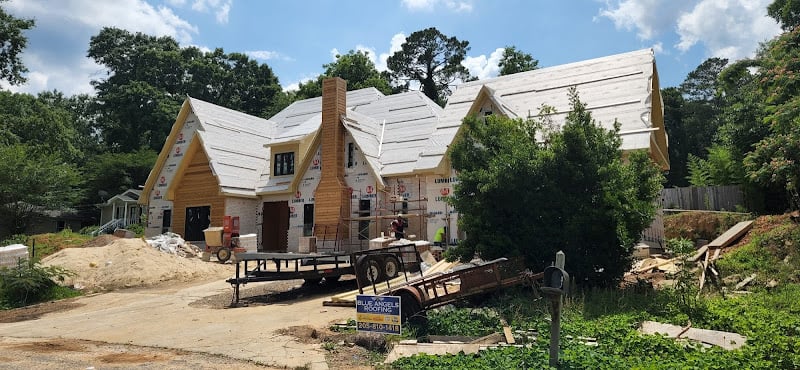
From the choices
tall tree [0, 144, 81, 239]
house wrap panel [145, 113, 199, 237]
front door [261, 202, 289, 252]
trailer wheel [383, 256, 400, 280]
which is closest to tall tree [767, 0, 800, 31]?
trailer wheel [383, 256, 400, 280]

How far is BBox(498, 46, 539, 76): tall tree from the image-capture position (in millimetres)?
44781

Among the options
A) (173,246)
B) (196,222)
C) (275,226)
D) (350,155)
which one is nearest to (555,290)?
(350,155)

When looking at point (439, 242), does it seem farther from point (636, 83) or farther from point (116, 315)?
point (116, 315)

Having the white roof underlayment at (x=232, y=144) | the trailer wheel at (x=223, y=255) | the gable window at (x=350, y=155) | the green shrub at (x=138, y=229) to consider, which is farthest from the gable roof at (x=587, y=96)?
the green shrub at (x=138, y=229)

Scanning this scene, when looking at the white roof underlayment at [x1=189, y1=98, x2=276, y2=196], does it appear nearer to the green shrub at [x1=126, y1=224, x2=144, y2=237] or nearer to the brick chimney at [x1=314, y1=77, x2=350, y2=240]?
the brick chimney at [x1=314, y1=77, x2=350, y2=240]

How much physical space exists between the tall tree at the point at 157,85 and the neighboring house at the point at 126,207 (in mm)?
10678

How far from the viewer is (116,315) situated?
45.8 feet

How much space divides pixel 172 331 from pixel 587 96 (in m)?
20.3

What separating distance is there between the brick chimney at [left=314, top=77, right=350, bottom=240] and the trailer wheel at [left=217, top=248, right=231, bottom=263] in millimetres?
4289

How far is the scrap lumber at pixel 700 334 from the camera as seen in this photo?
317 inches

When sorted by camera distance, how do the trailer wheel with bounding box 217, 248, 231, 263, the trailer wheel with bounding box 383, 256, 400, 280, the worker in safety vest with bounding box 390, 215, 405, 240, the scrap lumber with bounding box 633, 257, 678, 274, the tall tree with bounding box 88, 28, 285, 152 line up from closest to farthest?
the trailer wheel with bounding box 383, 256, 400, 280 < the scrap lumber with bounding box 633, 257, 678, 274 < the worker in safety vest with bounding box 390, 215, 405, 240 < the trailer wheel with bounding box 217, 248, 231, 263 < the tall tree with bounding box 88, 28, 285, 152

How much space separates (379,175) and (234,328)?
15.3m

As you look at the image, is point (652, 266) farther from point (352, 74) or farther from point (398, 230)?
point (352, 74)

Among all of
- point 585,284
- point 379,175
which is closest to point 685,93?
point 379,175
